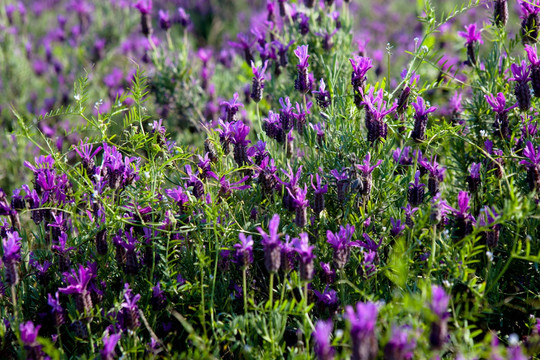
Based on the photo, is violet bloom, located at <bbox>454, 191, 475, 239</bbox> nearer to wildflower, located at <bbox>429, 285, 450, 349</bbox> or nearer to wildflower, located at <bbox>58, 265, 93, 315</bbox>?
wildflower, located at <bbox>429, 285, 450, 349</bbox>

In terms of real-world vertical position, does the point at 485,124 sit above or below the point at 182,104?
above

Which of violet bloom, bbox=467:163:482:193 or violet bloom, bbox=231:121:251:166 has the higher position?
violet bloom, bbox=231:121:251:166

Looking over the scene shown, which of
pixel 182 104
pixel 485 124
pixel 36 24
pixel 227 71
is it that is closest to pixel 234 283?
pixel 485 124

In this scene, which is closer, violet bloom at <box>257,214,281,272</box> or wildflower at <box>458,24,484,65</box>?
violet bloom at <box>257,214,281,272</box>

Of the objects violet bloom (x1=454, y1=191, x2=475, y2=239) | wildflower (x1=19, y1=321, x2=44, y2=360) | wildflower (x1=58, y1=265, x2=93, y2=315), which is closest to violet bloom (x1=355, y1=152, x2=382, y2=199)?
violet bloom (x1=454, y1=191, x2=475, y2=239)

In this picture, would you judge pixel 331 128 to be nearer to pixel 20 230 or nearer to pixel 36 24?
pixel 20 230

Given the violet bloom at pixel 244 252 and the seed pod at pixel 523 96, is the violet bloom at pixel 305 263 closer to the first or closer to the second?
the violet bloom at pixel 244 252

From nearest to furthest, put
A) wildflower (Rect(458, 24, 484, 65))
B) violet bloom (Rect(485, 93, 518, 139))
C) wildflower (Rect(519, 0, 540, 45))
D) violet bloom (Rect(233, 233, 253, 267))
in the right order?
violet bloom (Rect(233, 233, 253, 267))
violet bloom (Rect(485, 93, 518, 139))
wildflower (Rect(519, 0, 540, 45))
wildflower (Rect(458, 24, 484, 65))

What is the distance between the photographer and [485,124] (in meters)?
2.29

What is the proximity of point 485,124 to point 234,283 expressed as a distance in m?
1.23

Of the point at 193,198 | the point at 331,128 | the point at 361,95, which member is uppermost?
the point at 361,95

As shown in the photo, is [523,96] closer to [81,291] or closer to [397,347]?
[397,347]

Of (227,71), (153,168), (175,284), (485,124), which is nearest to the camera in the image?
(175,284)

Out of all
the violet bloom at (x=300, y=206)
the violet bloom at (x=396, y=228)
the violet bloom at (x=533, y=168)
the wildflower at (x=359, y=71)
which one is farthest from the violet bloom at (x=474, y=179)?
the violet bloom at (x=300, y=206)
